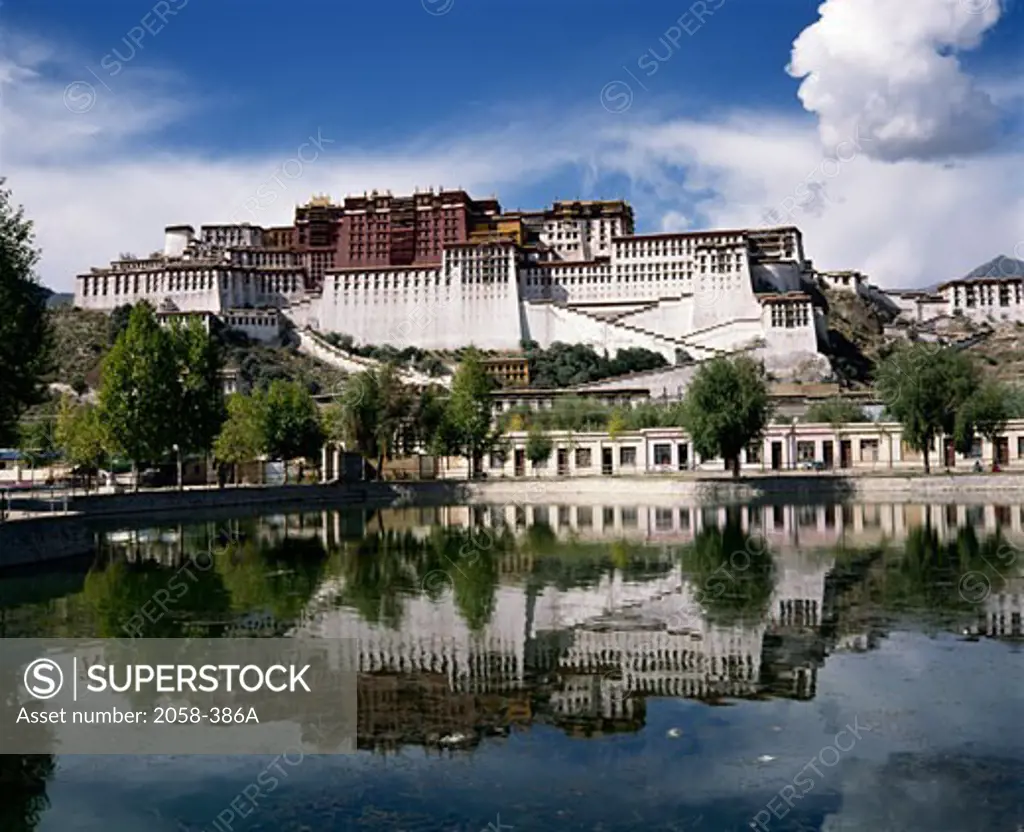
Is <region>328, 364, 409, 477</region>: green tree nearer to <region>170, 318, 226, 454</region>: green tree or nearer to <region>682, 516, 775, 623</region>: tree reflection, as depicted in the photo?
<region>170, 318, 226, 454</region>: green tree

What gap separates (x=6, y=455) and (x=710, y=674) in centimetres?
7259

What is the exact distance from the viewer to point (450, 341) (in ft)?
369

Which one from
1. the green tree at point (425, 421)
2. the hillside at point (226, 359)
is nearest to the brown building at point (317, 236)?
the hillside at point (226, 359)

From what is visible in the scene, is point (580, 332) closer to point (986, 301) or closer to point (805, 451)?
point (805, 451)

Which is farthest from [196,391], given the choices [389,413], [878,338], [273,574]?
[878,338]

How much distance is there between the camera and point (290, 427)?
59781 mm

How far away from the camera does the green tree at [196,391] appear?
48.1 meters

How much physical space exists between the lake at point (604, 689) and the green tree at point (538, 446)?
128 ft

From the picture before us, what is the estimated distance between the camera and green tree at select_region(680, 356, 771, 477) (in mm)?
51250

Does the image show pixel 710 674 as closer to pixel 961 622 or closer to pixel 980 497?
pixel 961 622

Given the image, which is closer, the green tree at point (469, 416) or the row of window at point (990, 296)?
the green tree at point (469, 416)

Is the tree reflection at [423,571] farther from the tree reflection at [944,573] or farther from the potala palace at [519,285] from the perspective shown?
the potala palace at [519,285]

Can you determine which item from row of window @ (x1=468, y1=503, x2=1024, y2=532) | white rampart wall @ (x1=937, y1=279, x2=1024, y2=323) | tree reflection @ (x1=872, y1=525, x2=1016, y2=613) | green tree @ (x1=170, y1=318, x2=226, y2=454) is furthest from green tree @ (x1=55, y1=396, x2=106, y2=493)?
white rampart wall @ (x1=937, y1=279, x2=1024, y2=323)

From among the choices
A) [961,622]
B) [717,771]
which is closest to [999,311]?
[961,622]
